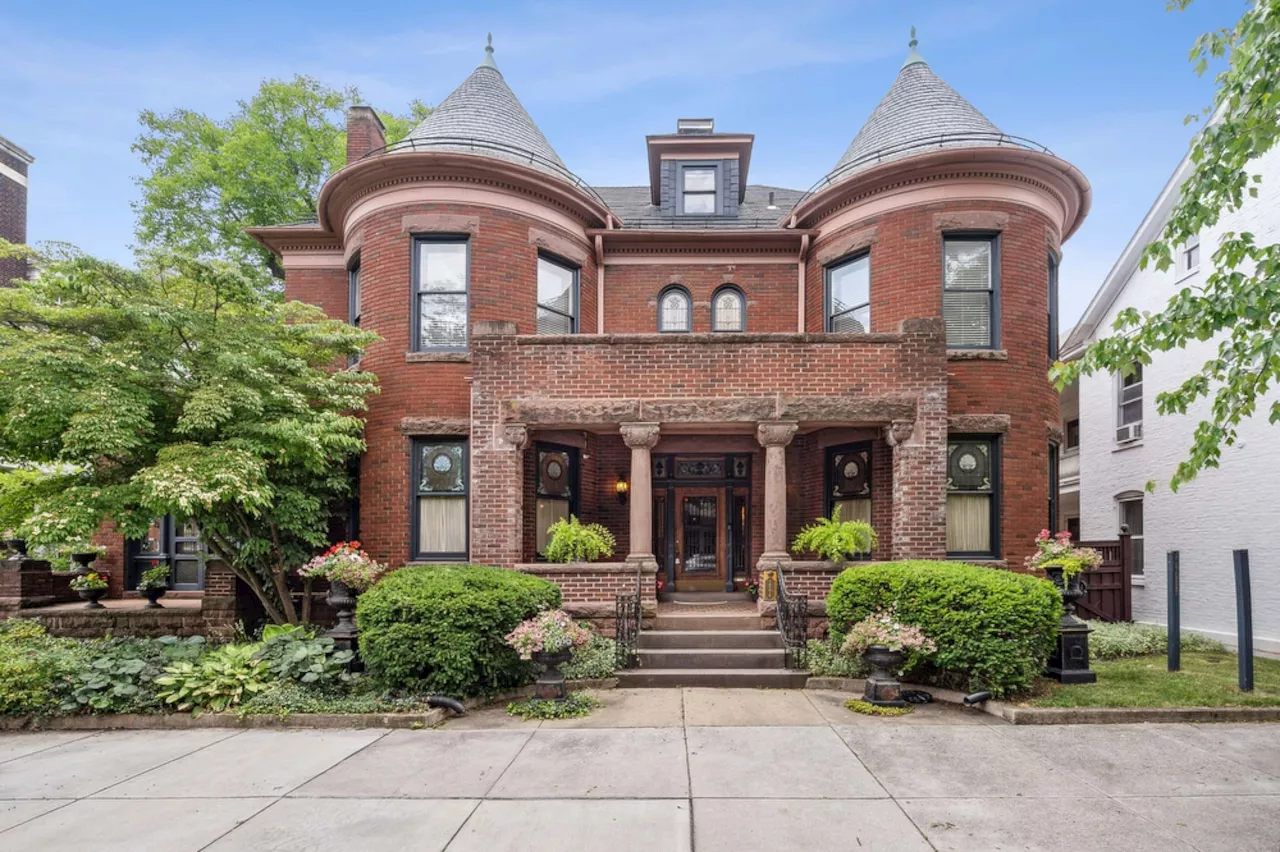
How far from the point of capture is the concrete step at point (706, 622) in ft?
30.8

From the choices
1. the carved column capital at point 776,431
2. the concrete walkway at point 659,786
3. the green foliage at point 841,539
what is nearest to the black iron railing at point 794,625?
the green foliage at point 841,539

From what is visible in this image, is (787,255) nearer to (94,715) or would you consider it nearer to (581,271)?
(581,271)

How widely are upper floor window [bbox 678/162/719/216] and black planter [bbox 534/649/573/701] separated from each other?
10118 mm

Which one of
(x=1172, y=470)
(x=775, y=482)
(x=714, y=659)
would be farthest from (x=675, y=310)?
(x=1172, y=470)

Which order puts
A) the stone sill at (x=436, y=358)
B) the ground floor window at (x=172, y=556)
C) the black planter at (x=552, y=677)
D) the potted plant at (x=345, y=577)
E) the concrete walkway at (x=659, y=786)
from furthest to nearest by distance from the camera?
the ground floor window at (x=172, y=556), the stone sill at (x=436, y=358), the potted plant at (x=345, y=577), the black planter at (x=552, y=677), the concrete walkway at (x=659, y=786)

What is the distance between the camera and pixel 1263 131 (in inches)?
178

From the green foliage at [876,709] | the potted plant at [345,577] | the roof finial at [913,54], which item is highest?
the roof finial at [913,54]

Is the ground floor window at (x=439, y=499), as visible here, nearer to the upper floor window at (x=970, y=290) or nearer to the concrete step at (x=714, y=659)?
the concrete step at (x=714, y=659)

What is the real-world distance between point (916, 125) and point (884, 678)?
9717 mm

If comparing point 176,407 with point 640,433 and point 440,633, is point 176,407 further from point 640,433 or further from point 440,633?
point 640,433

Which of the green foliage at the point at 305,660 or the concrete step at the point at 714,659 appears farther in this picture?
the concrete step at the point at 714,659

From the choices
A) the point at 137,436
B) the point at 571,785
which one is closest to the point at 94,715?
the point at 137,436

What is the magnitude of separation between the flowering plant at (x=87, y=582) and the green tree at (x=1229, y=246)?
14.8 meters

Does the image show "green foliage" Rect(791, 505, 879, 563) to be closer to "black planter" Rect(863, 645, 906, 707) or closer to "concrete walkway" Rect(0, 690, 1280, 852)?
"black planter" Rect(863, 645, 906, 707)
